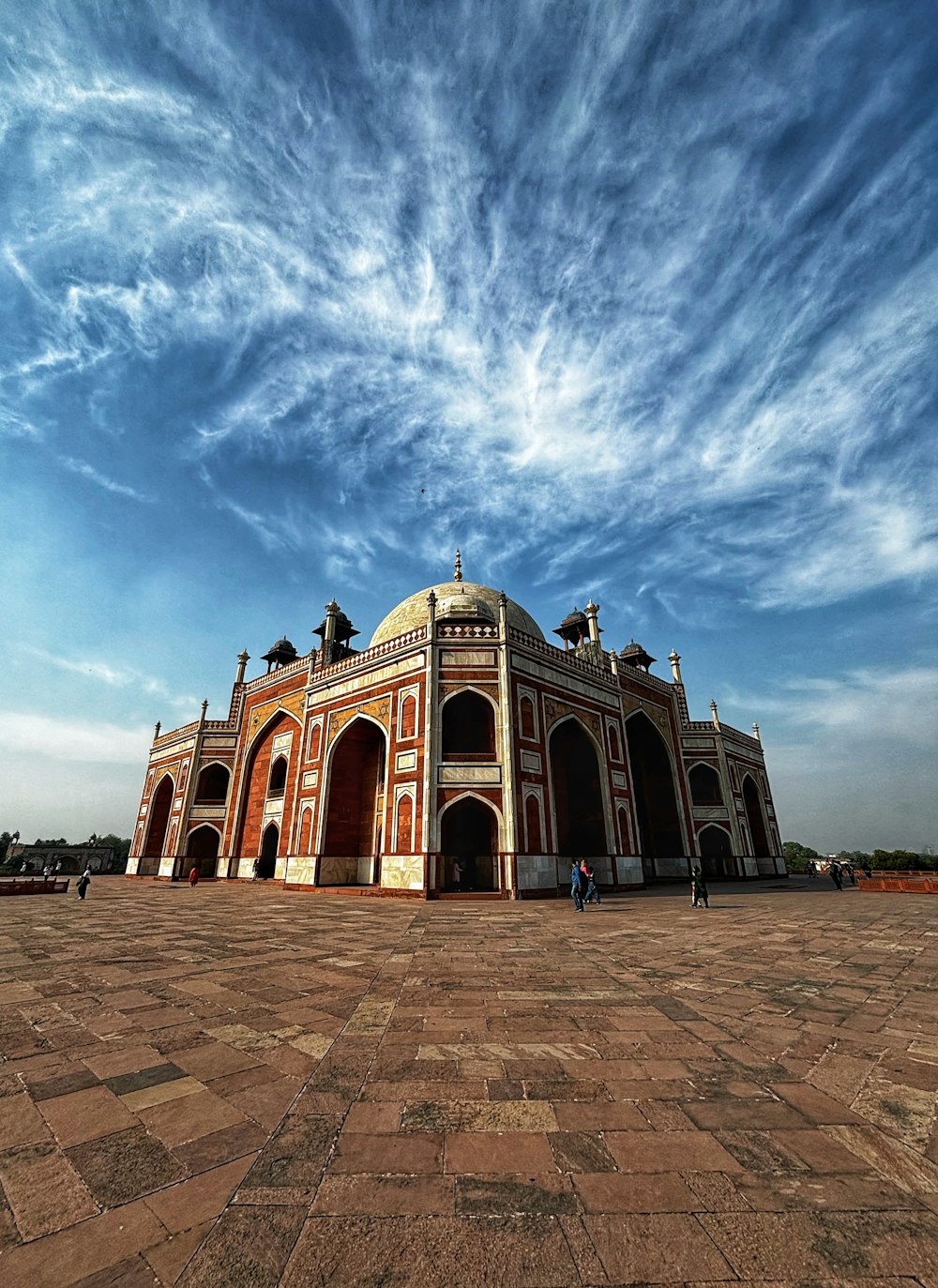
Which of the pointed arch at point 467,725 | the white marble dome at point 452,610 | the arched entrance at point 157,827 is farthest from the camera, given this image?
the arched entrance at point 157,827

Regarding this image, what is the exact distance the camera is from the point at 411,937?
892cm

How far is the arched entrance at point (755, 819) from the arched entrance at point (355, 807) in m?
23.2

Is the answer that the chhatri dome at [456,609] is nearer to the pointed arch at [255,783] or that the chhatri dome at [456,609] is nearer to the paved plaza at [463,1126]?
the pointed arch at [255,783]

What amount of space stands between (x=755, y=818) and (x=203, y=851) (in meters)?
33.1

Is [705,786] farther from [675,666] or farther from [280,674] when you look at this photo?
[280,674]

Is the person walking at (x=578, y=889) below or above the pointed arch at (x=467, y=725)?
below

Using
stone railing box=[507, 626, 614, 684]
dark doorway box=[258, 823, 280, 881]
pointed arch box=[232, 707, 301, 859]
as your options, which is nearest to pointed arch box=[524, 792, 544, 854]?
stone railing box=[507, 626, 614, 684]

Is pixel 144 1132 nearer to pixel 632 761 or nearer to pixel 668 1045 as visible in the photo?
pixel 668 1045

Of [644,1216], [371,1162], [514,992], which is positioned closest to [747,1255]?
[644,1216]

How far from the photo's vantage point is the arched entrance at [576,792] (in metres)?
22.7

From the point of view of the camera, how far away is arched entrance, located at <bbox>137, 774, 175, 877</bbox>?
32.8 m

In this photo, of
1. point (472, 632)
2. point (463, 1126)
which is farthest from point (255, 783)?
point (463, 1126)

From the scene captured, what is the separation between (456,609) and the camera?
25.4 metres

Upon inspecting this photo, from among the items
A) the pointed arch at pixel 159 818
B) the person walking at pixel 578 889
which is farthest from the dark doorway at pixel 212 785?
the person walking at pixel 578 889
